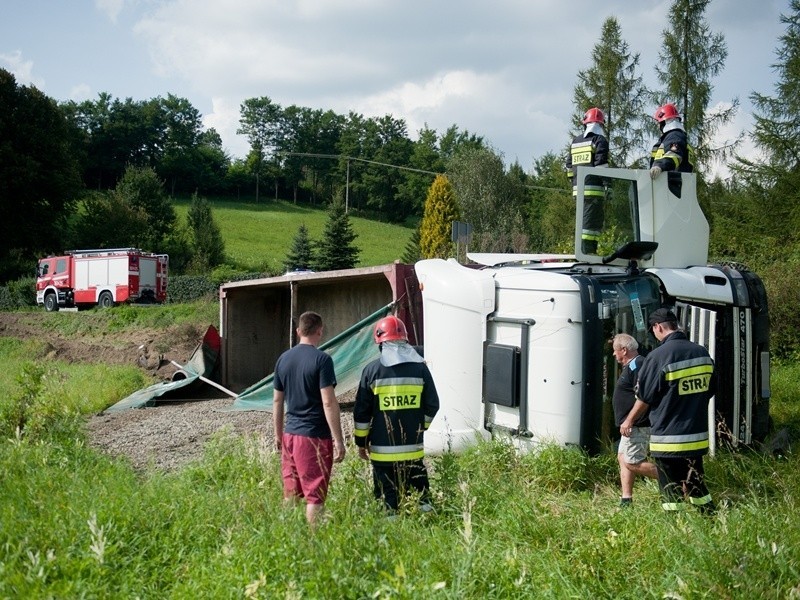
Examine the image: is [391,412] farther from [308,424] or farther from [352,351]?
[352,351]

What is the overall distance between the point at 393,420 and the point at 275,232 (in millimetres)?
52912

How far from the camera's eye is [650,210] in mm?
7457

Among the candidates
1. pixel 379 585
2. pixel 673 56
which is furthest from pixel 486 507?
pixel 673 56

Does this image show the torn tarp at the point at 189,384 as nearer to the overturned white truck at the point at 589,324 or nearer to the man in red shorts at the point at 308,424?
the overturned white truck at the point at 589,324

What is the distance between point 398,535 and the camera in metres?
4.18

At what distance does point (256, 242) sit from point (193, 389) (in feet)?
135

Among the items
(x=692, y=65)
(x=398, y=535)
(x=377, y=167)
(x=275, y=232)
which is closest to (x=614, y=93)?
(x=692, y=65)

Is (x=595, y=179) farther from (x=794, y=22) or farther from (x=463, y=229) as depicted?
(x=794, y=22)

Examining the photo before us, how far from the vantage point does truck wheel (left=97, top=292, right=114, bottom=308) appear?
31.5m

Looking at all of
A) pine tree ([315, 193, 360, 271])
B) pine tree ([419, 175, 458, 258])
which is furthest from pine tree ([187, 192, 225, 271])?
pine tree ([419, 175, 458, 258])

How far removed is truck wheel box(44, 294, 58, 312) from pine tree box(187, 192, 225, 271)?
10.6 metres

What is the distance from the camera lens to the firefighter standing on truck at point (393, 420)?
16.1ft

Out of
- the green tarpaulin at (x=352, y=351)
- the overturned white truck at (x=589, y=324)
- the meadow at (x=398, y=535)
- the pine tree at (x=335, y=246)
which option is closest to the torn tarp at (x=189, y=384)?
the green tarpaulin at (x=352, y=351)

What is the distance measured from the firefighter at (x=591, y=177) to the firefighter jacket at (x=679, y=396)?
7.73 feet
